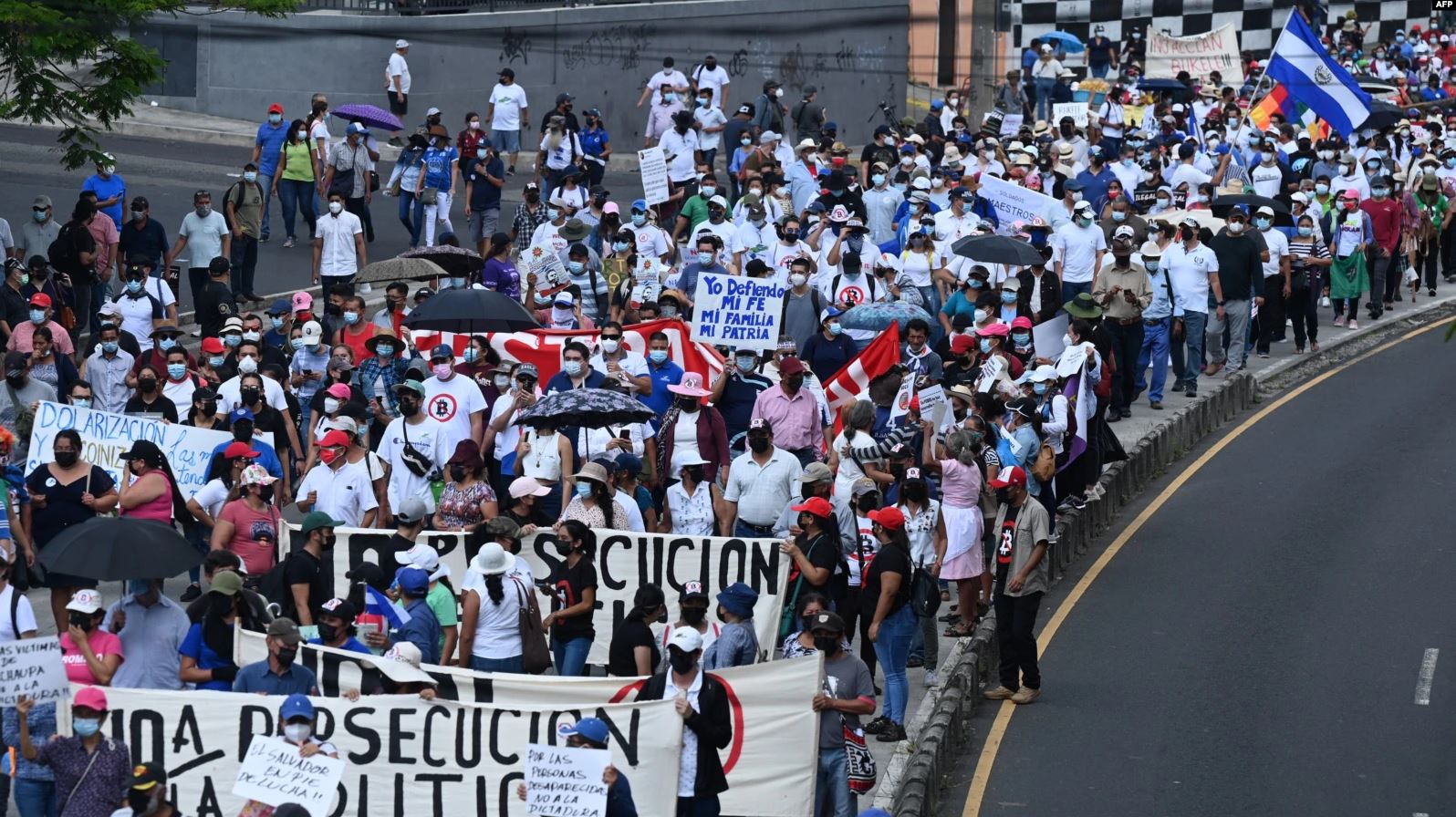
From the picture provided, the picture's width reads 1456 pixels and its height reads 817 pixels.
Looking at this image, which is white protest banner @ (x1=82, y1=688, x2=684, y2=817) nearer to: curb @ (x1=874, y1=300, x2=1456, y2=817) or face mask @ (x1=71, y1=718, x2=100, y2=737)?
face mask @ (x1=71, y1=718, x2=100, y2=737)

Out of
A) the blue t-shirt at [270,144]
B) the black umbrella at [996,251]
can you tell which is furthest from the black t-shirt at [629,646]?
the blue t-shirt at [270,144]

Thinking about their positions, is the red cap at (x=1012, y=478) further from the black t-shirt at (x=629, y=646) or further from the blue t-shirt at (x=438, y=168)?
the blue t-shirt at (x=438, y=168)

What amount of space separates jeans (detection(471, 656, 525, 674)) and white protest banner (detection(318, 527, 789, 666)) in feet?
3.17

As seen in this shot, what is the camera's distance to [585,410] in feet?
50.8

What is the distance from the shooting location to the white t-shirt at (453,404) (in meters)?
16.4

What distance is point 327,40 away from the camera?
36375 mm

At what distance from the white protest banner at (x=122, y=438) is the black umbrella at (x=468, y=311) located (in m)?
2.04

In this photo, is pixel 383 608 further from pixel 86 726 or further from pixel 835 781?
pixel 835 781

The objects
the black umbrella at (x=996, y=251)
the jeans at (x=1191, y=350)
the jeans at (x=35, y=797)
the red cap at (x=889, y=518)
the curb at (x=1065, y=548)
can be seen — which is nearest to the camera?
the jeans at (x=35, y=797)

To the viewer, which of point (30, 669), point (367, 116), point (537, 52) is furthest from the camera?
point (537, 52)

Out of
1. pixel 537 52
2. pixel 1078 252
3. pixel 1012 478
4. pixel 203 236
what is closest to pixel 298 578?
pixel 1012 478

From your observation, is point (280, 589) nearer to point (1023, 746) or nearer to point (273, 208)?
point (1023, 746)

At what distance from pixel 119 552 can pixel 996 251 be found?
408 inches

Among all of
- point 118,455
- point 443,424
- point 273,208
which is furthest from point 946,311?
point 273,208
